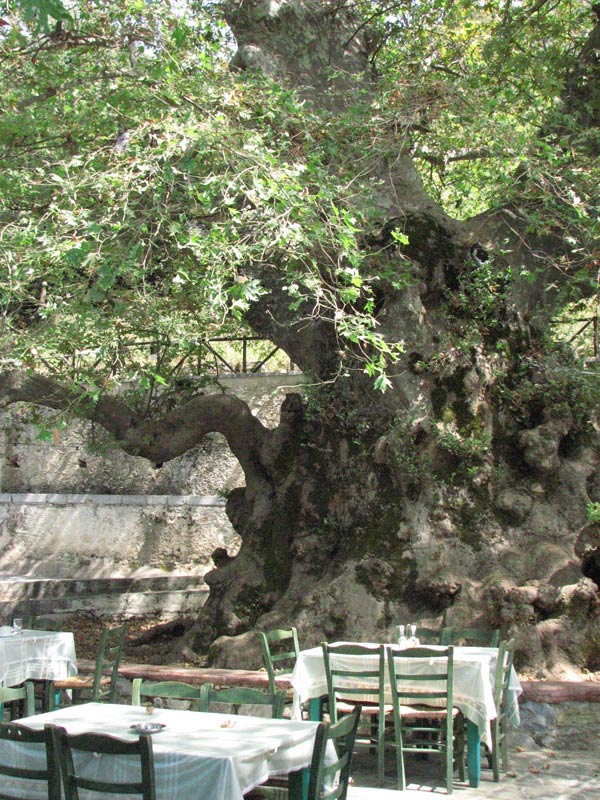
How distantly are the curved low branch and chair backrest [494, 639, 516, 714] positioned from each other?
407 cm

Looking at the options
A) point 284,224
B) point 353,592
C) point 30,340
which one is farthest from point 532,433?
point 30,340

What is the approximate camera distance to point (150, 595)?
13109 millimetres

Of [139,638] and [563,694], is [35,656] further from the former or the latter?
[563,694]

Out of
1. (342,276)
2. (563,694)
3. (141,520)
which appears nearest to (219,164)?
(342,276)

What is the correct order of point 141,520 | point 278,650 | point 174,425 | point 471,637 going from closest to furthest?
point 471,637, point 278,650, point 174,425, point 141,520

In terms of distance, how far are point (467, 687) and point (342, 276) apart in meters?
3.81

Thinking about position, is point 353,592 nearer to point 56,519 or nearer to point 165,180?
point 165,180

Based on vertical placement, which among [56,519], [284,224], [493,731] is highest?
[284,224]

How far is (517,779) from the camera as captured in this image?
6301 millimetres

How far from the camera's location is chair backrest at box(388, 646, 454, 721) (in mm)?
5984

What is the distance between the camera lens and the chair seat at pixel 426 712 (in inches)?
242

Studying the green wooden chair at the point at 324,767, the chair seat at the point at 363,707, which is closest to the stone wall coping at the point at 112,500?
the chair seat at the point at 363,707

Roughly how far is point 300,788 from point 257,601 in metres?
4.91

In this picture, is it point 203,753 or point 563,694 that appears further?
point 563,694
